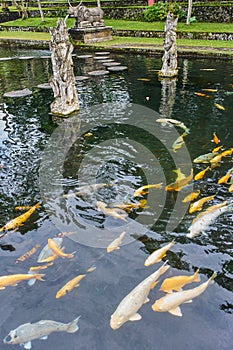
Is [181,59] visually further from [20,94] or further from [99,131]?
[99,131]

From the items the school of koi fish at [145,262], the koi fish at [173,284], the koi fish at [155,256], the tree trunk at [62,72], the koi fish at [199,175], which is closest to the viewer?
the school of koi fish at [145,262]

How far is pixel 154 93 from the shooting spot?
436 inches

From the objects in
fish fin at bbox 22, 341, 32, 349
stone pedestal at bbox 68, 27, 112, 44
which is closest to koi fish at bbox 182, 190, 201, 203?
fish fin at bbox 22, 341, 32, 349

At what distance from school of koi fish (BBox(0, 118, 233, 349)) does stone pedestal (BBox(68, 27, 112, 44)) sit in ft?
53.8

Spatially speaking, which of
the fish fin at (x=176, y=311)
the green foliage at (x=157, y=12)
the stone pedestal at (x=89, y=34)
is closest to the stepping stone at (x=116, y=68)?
the stone pedestal at (x=89, y=34)

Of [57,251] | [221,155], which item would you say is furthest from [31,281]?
[221,155]

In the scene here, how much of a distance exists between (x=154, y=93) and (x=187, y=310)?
8671 mm

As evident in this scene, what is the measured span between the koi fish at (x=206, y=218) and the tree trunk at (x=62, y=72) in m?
5.74

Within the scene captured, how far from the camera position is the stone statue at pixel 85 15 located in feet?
66.0

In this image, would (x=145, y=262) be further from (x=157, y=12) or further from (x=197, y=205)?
(x=157, y=12)

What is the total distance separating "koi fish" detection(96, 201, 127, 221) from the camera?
5.06 m

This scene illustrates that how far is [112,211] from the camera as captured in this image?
5.12 metres

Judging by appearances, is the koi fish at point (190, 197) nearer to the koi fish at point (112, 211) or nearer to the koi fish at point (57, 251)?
the koi fish at point (112, 211)

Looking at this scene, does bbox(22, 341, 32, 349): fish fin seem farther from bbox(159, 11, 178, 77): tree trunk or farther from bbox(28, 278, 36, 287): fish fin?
bbox(159, 11, 178, 77): tree trunk
